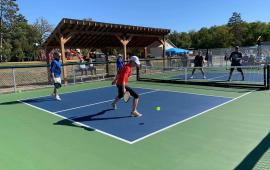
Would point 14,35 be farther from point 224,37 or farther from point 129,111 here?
point 129,111

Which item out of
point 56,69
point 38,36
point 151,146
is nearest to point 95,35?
point 56,69

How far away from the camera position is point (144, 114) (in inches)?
316

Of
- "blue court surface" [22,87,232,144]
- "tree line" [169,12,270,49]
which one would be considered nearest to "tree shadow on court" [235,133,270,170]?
"blue court surface" [22,87,232,144]

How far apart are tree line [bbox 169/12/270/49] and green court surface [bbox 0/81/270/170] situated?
2396 inches

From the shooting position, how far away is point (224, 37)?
68.1m

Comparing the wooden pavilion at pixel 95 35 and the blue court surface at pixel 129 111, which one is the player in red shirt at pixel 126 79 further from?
the wooden pavilion at pixel 95 35

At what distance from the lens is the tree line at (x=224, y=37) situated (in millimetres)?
66044

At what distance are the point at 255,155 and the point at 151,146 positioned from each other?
6.17ft

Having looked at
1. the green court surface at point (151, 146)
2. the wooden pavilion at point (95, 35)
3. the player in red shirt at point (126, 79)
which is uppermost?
the wooden pavilion at point (95, 35)

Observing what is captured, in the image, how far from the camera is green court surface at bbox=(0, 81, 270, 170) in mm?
4586

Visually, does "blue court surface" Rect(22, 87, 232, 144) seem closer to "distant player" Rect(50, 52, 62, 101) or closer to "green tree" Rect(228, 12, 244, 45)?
"distant player" Rect(50, 52, 62, 101)

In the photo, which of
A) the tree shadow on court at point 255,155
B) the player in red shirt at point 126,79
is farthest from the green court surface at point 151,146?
the player in red shirt at point 126,79

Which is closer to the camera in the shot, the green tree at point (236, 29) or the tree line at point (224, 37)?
the tree line at point (224, 37)

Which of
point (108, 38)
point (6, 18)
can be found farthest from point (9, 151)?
point (6, 18)
